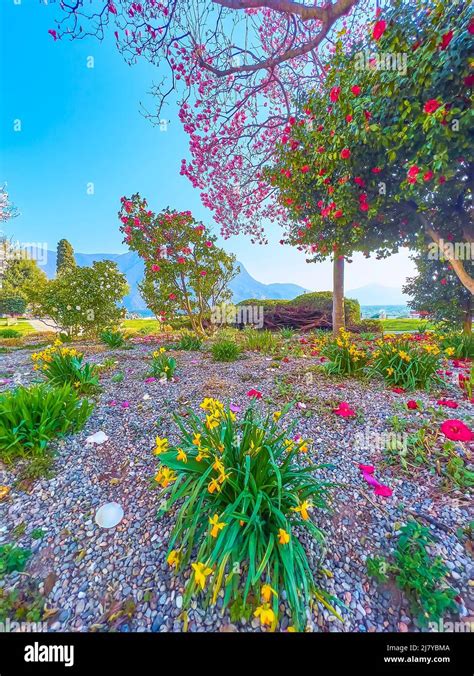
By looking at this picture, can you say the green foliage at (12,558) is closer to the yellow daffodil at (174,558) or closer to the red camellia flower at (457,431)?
the yellow daffodil at (174,558)

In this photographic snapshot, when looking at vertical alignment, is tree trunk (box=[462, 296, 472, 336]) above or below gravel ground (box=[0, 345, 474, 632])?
above

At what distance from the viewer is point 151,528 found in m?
1.38

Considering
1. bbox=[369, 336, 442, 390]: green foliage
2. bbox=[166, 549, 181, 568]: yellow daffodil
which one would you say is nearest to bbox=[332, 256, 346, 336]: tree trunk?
bbox=[369, 336, 442, 390]: green foliage

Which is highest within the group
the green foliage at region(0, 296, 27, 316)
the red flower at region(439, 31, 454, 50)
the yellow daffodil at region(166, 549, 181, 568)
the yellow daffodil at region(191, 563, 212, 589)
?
the red flower at region(439, 31, 454, 50)

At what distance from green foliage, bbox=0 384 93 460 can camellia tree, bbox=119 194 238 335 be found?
12.8 ft

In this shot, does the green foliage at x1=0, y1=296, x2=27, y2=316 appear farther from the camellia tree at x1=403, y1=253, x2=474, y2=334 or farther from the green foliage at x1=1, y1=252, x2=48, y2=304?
the camellia tree at x1=403, y1=253, x2=474, y2=334

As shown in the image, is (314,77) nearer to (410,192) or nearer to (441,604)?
(410,192)

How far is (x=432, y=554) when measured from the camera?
1200 millimetres

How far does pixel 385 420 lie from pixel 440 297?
4853 mm

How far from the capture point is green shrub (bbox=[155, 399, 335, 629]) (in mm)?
993

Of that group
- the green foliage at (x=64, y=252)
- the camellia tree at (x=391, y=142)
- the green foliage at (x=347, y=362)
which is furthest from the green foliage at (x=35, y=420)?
the green foliage at (x=64, y=252)

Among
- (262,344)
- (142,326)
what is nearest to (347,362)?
(262,344)

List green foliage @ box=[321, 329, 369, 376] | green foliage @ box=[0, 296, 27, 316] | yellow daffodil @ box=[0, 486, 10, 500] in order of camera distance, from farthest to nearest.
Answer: green foliage @ box=[0, 296, 27, 316]
green foliage @ box=[321, 329, 369, 376]
yellow daffodil @ box=[0, 486, 10, 500]
